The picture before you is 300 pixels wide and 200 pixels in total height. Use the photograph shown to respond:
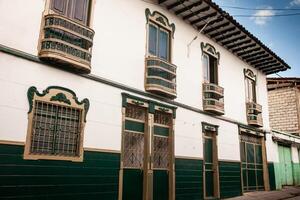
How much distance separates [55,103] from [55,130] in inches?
25.4

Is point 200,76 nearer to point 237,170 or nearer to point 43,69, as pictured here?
point 237,170

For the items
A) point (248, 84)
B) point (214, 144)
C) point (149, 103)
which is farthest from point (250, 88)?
point (149, 103)

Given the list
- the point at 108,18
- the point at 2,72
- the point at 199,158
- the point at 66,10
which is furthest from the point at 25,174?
the point at 199,158

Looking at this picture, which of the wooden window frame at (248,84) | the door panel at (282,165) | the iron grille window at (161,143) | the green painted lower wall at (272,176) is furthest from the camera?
the door panel at (282,165)

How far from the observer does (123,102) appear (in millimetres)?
8695

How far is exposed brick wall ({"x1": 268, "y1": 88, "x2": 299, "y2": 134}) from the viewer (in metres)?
21.2

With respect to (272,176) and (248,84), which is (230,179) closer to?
(272,176)

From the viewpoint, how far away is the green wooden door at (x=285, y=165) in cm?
1798

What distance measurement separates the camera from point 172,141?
1025 centimetres

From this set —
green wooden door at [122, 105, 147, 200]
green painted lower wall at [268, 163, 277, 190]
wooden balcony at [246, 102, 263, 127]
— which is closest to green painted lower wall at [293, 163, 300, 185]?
green painted lower wall at [268, 163, 277, 190]

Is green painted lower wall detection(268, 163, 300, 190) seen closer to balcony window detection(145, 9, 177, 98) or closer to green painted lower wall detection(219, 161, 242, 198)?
green painted lower wall detection(219, 161, 242, 198)

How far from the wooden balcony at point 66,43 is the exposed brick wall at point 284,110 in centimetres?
1815

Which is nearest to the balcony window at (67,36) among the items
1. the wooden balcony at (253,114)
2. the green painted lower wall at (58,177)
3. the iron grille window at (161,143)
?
the green painted lower wall at (58,177)

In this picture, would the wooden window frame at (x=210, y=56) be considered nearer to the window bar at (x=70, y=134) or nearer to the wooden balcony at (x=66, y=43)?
the wooden balcony at (x=66, y=43)
